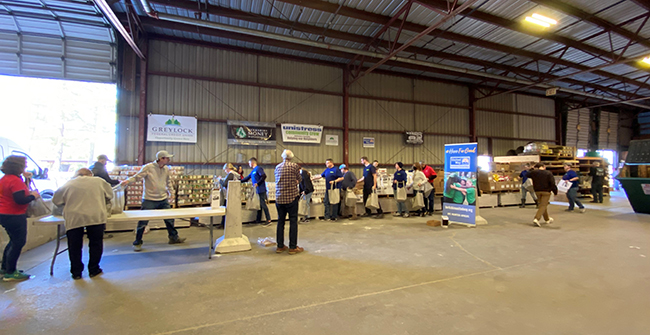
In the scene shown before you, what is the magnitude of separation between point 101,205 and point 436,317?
4.19 m

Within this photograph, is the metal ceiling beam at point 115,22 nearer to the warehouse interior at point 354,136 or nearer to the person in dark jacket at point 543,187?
the warehouse interior at point 354,136

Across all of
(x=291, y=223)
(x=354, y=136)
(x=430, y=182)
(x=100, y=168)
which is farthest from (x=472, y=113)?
(x=100, y=168)

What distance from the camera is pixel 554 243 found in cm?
516

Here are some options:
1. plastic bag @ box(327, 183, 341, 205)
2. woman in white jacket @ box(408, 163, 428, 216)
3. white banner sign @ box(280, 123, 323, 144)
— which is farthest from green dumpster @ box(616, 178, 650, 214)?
white banner sign @ box(280, 123, 323, 144)

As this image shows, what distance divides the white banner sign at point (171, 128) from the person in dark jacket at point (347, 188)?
591cm

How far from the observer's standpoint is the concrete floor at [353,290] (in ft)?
8.07

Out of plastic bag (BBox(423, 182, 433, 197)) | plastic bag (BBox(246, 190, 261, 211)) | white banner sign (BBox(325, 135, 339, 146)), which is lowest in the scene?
plastic bag (BBox(246, 190, 261, 211))

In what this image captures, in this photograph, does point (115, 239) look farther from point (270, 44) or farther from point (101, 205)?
point (270, 44)

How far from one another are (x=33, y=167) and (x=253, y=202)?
4.45m

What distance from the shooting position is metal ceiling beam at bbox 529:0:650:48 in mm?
7926

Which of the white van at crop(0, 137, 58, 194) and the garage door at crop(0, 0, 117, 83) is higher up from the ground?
the garage door at crop(0, 0, 117, 83)

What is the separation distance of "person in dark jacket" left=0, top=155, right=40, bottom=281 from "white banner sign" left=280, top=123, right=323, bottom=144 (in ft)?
27.0

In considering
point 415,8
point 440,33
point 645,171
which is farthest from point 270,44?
point 645,171

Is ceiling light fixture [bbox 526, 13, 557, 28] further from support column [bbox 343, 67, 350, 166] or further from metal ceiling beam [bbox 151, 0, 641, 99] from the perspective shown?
support column [bbox 343, 67, 350, 166]
